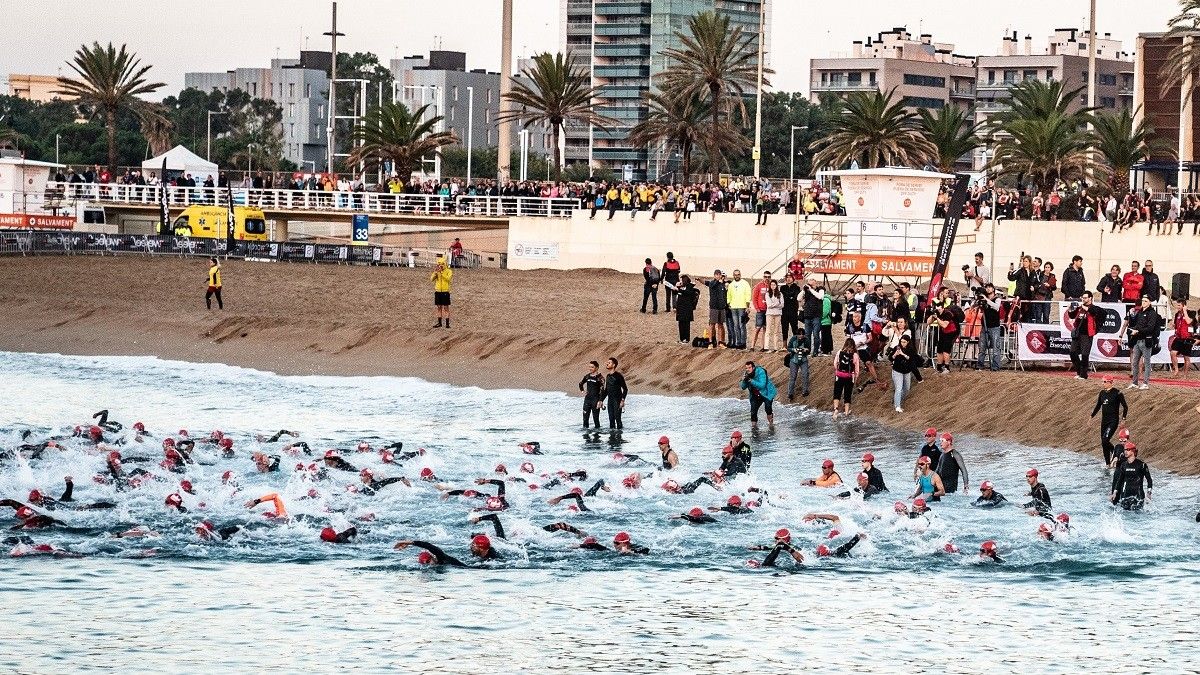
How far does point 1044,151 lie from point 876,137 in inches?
238

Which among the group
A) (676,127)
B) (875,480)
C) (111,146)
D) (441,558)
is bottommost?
(441,558)

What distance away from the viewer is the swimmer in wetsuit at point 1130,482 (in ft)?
82.8

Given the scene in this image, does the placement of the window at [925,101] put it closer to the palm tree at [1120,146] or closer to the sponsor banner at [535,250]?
the palm tree at [1120,146]

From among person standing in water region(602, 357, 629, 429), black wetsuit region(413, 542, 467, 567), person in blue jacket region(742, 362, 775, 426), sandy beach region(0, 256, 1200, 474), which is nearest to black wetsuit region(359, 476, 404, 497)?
black wetsuit region(413, 542, 467, 567)

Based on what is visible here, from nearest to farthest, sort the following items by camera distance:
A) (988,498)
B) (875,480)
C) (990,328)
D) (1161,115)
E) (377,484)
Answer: (988,498) < (875,480) < (377,484) < (990,328) < (1161,115)

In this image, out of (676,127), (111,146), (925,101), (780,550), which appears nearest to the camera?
(780,550)

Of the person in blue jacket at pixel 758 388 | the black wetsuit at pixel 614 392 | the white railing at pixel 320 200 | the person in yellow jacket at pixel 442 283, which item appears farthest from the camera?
the white railing at pixel 320 200

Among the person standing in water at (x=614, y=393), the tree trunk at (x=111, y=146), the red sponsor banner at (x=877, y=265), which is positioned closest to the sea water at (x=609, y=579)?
the person standing in water at (x=614, y=393)

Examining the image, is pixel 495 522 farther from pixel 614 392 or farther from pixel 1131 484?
pixel 614 392

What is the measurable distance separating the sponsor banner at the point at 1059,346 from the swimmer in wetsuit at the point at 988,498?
9709 millimetres

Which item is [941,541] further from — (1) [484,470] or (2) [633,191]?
(2) [633,191]


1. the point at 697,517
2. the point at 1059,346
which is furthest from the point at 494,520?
Result: the point at 1059,346

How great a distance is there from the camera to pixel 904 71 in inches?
6575

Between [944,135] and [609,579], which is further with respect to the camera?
[944,135]
